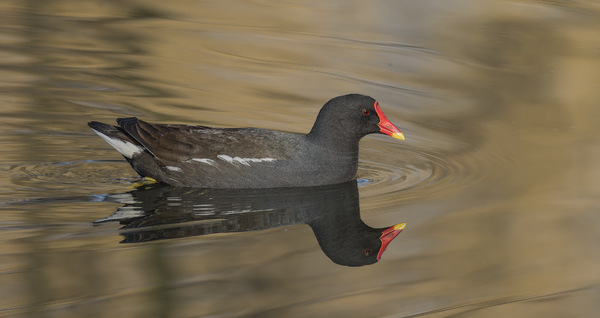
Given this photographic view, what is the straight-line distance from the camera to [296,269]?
18.2ft

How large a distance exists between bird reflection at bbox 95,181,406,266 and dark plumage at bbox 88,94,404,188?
0.10 meters

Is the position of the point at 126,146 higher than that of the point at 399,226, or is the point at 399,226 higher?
the point at 126,146

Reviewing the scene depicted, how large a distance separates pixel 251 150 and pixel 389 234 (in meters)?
1.49

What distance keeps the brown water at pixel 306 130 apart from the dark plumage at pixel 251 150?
0.94ft

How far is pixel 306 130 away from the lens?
353 inches

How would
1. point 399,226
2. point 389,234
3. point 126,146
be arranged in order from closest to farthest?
1. point 389,234
2. point 399,226
3. point 126,146

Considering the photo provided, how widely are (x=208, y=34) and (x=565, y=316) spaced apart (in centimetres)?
791

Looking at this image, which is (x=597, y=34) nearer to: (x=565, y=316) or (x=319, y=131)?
(x=319, y=131)

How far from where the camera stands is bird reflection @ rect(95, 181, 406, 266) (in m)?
6.05

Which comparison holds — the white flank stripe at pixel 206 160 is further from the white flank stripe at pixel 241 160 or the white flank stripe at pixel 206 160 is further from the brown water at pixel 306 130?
the brown water at pixel 306 130

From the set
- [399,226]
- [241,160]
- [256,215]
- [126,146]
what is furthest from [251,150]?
[399,226]

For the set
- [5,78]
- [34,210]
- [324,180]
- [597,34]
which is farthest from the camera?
[597,34]

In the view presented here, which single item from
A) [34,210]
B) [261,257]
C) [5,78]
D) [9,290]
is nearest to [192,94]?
[5,78]

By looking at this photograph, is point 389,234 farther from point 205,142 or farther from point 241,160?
point 205,142
